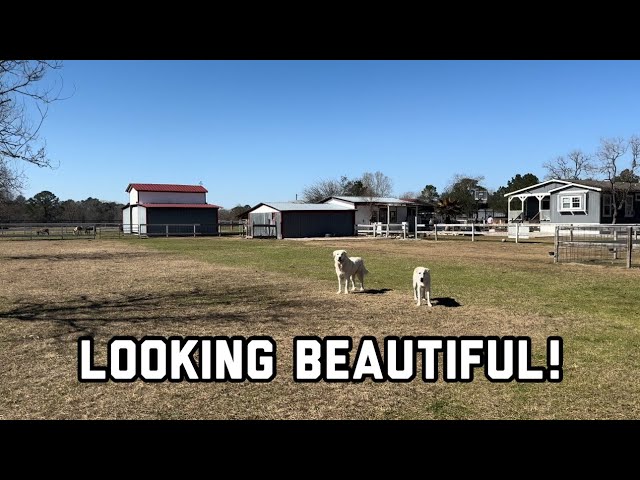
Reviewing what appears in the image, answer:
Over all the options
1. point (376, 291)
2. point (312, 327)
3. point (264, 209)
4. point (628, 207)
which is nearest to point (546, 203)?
point (628, 207)

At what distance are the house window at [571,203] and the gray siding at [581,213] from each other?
0.46 meters

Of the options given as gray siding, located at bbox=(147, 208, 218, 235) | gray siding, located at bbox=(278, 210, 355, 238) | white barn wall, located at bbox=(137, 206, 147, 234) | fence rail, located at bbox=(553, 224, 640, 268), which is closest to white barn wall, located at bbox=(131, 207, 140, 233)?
white barn wall, located at bbox=(137, 206, 147, 234)

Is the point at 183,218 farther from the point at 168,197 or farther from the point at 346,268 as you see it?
the point at 346,268

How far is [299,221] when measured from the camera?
142ft

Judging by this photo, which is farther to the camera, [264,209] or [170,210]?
[170,210]

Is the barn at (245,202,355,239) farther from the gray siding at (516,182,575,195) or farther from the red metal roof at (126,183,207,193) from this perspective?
the gray siding at (516,182,575,195)

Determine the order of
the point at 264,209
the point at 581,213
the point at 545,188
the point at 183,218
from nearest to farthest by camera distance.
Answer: the point at 581,213 → the point at 264,209 → the point at 545,188 → the point at 183,218

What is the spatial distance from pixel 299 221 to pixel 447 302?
34.7 meters

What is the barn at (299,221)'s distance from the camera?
42781mm
